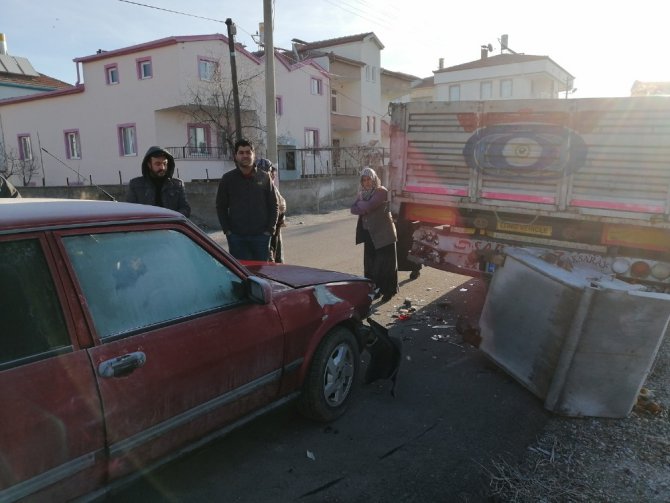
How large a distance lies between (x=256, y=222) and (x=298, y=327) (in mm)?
2355

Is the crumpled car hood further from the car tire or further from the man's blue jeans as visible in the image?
the man's blue jeans

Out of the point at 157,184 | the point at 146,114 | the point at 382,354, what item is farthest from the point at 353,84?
the point at 382,354

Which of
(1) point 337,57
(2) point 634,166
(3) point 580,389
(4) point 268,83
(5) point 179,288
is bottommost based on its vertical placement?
(3) point 580,389

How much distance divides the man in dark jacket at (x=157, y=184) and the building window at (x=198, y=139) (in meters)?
21.3

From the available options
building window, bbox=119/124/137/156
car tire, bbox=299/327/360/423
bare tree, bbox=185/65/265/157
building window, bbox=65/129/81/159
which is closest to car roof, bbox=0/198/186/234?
car tire, bbox=299/327/360/423

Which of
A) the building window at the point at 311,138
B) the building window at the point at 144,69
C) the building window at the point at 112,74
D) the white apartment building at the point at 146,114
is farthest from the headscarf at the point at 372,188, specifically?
the building window at the point at 311,138

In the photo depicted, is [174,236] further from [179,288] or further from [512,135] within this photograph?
[512,135]

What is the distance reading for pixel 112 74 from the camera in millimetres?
25719

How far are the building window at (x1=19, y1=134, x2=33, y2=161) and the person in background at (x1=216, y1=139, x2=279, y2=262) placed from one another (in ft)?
97.3

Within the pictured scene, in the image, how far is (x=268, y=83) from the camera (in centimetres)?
1328

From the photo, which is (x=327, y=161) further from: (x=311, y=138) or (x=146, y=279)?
(x=146, y=279)

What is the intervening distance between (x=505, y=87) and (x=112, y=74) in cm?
2916

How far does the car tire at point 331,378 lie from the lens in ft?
10.7

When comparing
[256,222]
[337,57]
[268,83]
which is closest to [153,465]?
[256,222]
